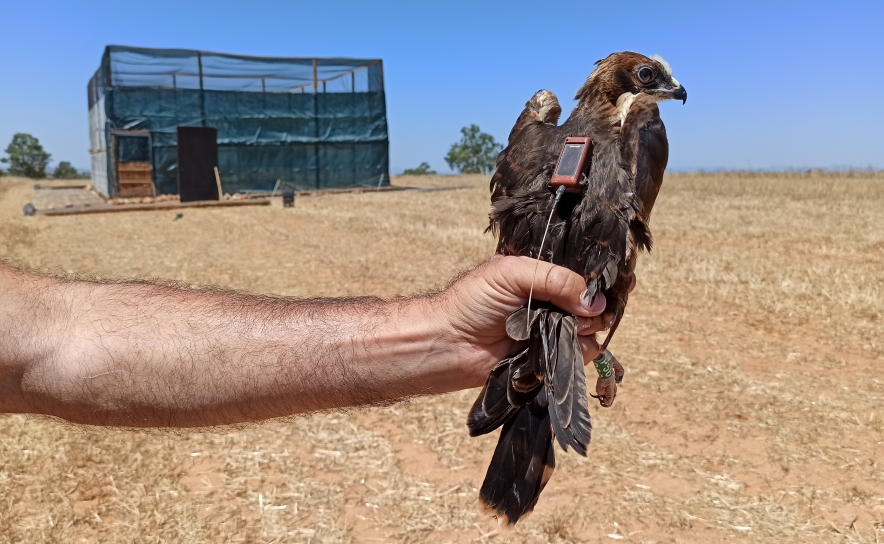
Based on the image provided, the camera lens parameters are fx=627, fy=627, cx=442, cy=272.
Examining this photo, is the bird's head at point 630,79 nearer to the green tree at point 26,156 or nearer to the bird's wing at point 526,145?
the bird's wing at point 526,145

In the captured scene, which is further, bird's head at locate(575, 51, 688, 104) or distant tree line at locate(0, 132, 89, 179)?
distant tree line at locate(0, 132, 89, 179)

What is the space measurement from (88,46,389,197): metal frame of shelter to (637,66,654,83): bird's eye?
2371cm

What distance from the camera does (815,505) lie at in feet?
11.7

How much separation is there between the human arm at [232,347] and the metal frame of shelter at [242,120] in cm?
2401

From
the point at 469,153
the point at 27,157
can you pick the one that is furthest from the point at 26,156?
the point at 469,153

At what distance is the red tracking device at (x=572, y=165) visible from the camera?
6.91 ft

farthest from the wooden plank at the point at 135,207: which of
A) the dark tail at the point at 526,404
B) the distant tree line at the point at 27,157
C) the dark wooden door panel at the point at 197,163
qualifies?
the distant tree line at the point at 27,157

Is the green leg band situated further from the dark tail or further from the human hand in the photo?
the dark tail

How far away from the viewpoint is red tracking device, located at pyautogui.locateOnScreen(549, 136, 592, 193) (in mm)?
2107

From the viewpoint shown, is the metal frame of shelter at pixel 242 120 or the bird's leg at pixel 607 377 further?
the metal frame of shelter at pixel 242 120

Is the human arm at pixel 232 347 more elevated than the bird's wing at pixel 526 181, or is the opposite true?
the bird's wing at pixel 526 181

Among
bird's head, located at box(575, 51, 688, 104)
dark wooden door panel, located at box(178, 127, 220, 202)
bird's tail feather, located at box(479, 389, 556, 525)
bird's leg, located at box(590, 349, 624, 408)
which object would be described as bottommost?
bird's tail feather, located at box(479, 389, 556, 525)

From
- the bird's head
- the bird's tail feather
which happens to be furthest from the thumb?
the bird's head

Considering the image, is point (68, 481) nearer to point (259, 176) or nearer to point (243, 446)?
point (243, 446)
